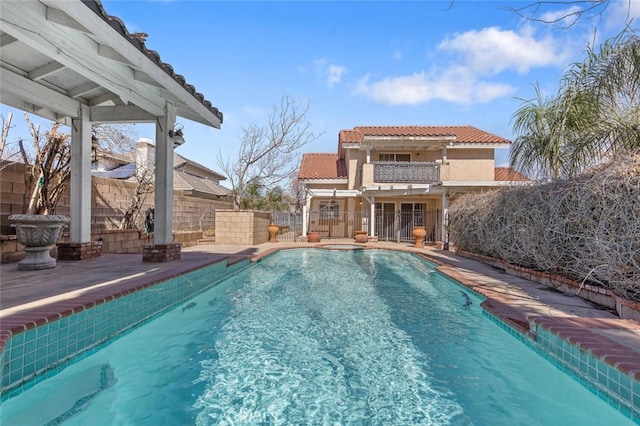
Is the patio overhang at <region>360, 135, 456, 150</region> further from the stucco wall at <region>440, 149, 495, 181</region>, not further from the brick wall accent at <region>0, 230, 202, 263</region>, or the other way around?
the brick wall accent at <region>0, 230, 202, 263</region>

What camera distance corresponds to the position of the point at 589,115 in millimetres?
7613

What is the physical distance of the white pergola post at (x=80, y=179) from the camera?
8516 mm

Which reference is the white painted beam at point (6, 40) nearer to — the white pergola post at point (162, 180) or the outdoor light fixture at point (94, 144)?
the white pergola post at point (162, 180)

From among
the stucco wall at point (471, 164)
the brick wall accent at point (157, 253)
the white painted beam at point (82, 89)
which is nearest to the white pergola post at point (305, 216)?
the stucco wall at point (471, 164)

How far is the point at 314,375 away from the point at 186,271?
4.62 metres

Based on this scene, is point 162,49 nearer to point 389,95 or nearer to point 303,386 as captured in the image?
point 303,386

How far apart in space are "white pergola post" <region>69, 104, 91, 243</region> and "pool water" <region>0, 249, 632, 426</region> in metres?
4.25

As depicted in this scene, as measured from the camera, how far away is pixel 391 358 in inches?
176

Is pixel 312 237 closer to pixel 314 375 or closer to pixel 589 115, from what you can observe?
pixel 589 115

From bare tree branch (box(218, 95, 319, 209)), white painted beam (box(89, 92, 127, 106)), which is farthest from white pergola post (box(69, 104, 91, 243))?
bare tree branch (box(218, 95, 319, 209))

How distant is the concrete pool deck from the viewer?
368cm

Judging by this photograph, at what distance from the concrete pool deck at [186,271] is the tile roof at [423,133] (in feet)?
45.4

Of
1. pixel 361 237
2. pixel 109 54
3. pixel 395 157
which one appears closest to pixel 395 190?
pixel 361 237

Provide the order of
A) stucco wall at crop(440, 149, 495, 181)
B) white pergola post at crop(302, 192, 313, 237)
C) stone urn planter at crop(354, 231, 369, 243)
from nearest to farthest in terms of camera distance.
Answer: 1. stone urn planter at crop(354, 231, 369, 243)
2. white pergola post at crop(302, 192, 313, 237)
3. stucco wall at crop(440, 149, 495, 181)
